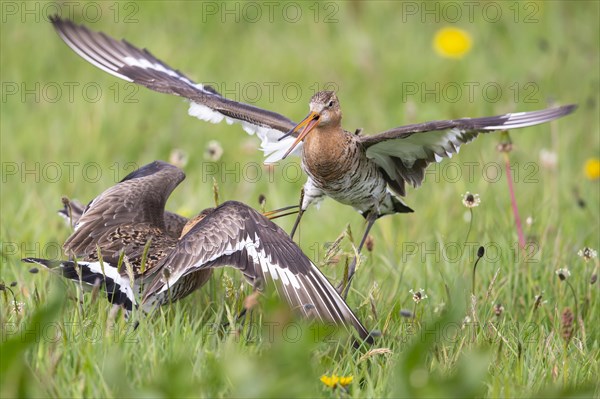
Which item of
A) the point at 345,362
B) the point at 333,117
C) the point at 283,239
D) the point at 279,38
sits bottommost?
the point at 345,362

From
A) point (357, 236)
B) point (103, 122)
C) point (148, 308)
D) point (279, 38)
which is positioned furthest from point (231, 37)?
point (148, 308)

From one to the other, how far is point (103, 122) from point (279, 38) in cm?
291

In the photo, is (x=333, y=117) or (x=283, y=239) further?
(x=333, y=117)

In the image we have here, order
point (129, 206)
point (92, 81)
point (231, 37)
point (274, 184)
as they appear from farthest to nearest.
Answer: point (231, 37) → point (92, 81) → point (274, 184) → point (129, 206)

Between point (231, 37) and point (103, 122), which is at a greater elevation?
point (231, 37)

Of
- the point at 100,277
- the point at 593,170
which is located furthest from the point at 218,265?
the point at 593,170

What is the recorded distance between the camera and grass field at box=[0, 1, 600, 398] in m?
4.12

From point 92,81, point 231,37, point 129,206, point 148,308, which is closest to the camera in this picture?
point 148,308

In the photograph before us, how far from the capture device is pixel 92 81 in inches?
381

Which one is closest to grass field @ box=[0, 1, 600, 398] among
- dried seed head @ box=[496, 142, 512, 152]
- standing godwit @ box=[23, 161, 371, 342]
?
standing godwit @ box=[23, 161, 371, 342]

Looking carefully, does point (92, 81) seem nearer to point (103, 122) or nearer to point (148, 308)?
point (103, 122)

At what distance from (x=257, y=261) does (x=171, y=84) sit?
2.31 m

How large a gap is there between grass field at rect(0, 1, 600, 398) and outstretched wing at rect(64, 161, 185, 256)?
371mm

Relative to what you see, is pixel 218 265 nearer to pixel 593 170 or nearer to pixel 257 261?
pixel 257 261
